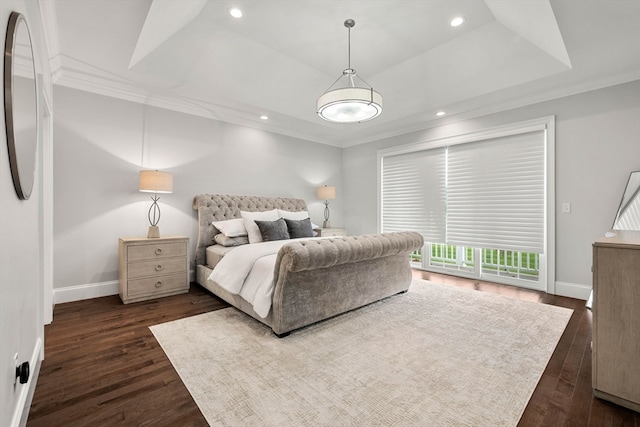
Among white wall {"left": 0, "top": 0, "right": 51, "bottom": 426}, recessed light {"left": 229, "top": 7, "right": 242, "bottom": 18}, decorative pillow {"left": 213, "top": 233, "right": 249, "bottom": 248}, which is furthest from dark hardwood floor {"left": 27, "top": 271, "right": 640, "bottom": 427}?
recessed light {"left": 229, "top": 7, "right": 242, "bottom": 18}

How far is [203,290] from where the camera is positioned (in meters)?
3.86

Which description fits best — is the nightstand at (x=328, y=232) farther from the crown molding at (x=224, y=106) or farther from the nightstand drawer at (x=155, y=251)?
the nightstand drawer at (x=155, y=251)

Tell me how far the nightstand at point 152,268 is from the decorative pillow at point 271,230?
3.26ft

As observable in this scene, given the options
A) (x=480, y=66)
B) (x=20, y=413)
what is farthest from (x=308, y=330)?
(x=480, y=66)

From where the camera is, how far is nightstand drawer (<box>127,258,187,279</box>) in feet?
10.8

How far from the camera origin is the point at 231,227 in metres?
3.99

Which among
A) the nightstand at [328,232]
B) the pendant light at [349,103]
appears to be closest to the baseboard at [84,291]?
the nightstand at [328,232]

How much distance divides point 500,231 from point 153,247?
4761mm

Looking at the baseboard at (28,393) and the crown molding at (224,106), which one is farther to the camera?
the crown molding at (224,106)

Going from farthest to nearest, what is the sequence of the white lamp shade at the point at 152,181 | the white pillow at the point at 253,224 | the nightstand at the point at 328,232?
the nightstand at the point at 328,232 → the white pillow at the point at 253,224 → the white lamp shade at the point at 152,181

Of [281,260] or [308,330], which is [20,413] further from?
[308,330]

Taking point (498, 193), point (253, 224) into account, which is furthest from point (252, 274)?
point (498, 193)

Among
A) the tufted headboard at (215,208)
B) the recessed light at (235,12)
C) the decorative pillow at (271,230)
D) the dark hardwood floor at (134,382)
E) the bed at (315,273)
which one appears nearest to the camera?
the dark hardwood floor at (134,382)

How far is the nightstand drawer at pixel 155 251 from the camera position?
3313mm
